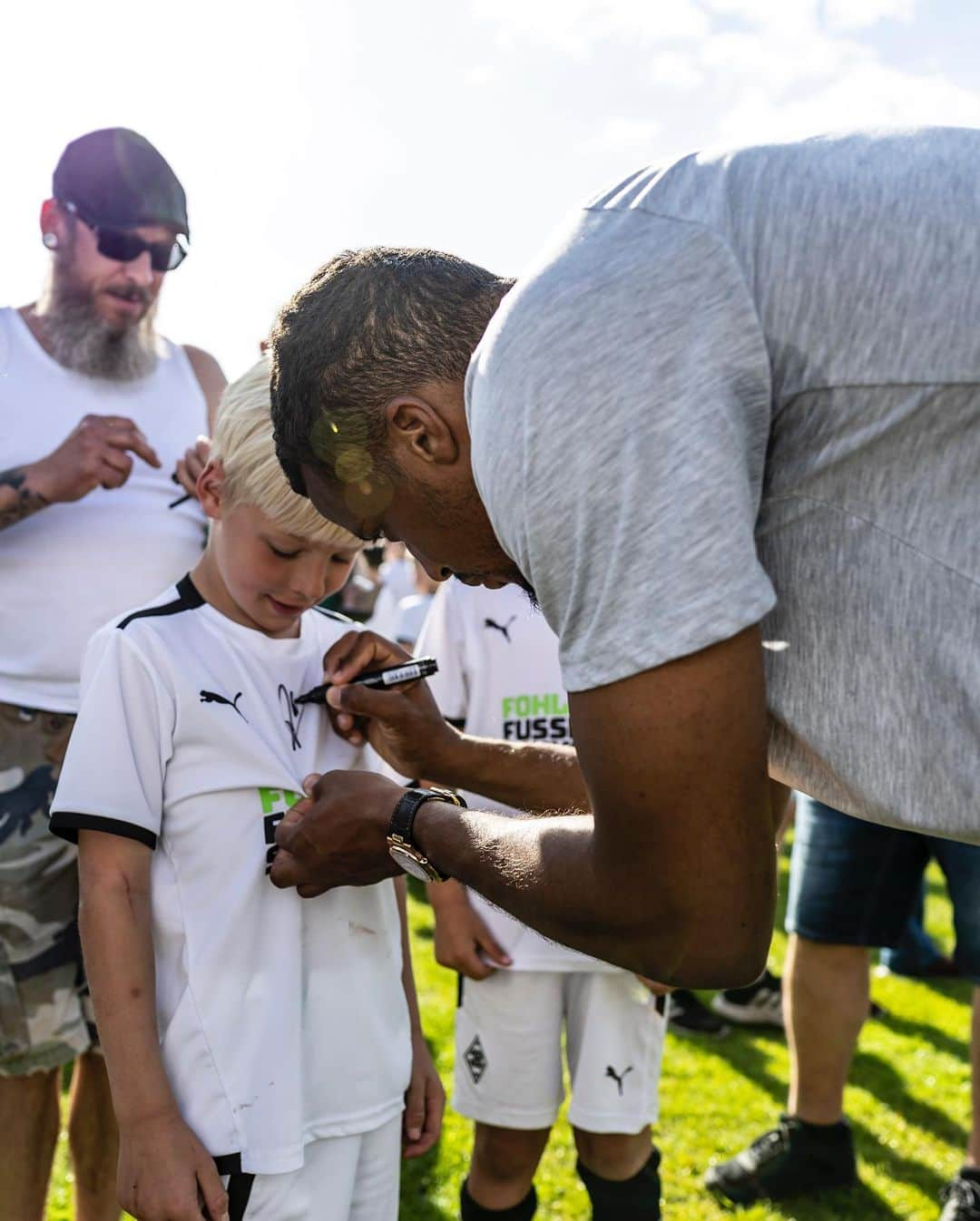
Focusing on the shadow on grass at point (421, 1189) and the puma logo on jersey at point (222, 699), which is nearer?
the puma logo on jersey at point (222, 699)

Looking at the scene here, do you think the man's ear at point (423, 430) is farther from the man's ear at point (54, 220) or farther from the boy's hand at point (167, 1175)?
the man's ear at point (54, 220)

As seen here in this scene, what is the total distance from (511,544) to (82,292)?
7.60 ft

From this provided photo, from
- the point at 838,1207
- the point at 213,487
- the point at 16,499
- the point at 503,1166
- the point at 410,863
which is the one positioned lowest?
the point at 838,1207

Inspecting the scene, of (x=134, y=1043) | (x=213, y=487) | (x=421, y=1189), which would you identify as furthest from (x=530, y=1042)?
(x=213, y=487)

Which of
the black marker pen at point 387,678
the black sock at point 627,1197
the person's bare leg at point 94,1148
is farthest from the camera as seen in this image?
the black sock at point 627,1197

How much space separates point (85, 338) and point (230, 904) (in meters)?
1.67

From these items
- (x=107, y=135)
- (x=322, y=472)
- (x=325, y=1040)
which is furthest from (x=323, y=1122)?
(x=107, y=135)

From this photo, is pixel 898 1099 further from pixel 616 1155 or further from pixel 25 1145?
pixel 25 1145

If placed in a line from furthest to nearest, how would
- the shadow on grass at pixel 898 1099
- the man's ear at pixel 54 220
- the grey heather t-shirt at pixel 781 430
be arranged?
the shadow on grass at pixel 898 1099
the man's ear at pixel 54 220
the grey heather t-shirt at pixel 781 430

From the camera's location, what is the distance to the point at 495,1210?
306 centimetres

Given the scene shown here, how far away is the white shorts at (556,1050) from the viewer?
306 centimetres

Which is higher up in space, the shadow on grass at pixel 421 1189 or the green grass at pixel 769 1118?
the shadow on grass at pixel 421 1189

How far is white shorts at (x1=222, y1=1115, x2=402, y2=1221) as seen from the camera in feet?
6.50

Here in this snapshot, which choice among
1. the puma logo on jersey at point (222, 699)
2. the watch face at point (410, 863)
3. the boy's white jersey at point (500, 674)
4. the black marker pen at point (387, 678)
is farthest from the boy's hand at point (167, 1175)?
the boy's white jersey at point (500, 674)
